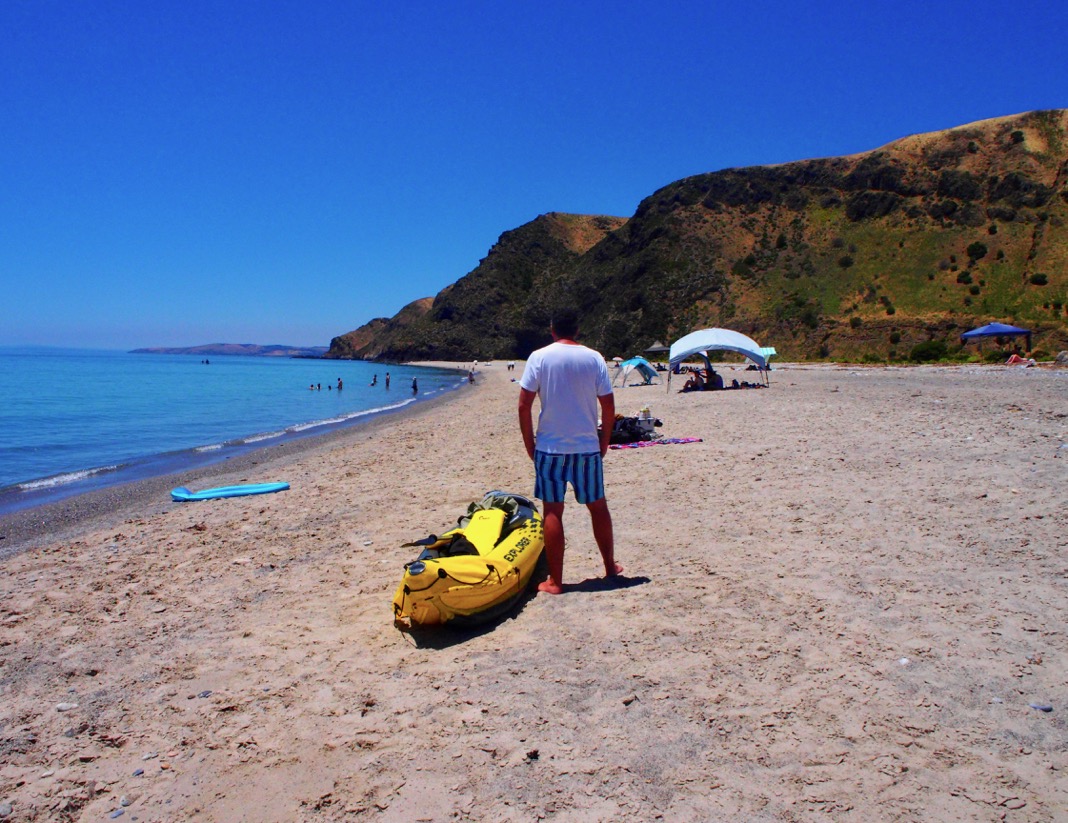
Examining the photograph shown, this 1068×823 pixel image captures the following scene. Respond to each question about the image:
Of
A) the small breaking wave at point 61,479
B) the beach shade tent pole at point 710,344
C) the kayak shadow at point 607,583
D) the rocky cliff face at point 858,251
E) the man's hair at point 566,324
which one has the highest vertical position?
the rocky cliff face at point 858,251

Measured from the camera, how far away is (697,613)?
4.16 metres

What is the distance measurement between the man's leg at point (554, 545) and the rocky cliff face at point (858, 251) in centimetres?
4728

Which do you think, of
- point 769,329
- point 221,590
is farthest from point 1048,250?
Answer: point 221,590

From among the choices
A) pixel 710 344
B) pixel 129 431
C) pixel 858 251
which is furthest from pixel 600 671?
pixel 858 251

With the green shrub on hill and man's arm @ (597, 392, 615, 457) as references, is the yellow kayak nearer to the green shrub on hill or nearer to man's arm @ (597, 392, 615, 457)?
man's arm @ (597, 392, 615, 457)

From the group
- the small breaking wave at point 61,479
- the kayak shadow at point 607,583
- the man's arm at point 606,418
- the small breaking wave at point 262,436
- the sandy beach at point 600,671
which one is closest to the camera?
the sandy beach at point 600,671

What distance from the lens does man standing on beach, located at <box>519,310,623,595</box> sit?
4.30 m

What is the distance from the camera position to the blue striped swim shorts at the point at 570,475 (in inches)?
172

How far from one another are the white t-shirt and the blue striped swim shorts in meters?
0.05

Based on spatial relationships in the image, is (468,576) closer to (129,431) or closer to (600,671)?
(600,671)

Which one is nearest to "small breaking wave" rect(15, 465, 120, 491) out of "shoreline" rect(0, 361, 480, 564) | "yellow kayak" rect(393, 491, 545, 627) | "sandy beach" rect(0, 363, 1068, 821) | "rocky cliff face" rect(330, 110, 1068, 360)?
"shoreline" rect(0, 361, 480, 564)

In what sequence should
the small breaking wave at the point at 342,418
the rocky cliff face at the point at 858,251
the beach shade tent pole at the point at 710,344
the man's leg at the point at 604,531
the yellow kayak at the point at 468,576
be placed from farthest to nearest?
the rocky cliff face at the point at 858,251, the small breaking wave at the point at 342,418, the beach shade tent pole at the point at 710,344, the man's leg at the point at 604,531, the yellow kayak at the point at 468,576

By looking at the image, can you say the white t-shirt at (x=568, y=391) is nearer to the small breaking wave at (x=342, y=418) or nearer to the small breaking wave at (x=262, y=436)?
the small breaking wave at (x=262, y=436)

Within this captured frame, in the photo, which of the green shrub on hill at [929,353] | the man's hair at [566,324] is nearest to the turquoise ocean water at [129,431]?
the man's hair at [566,324]
